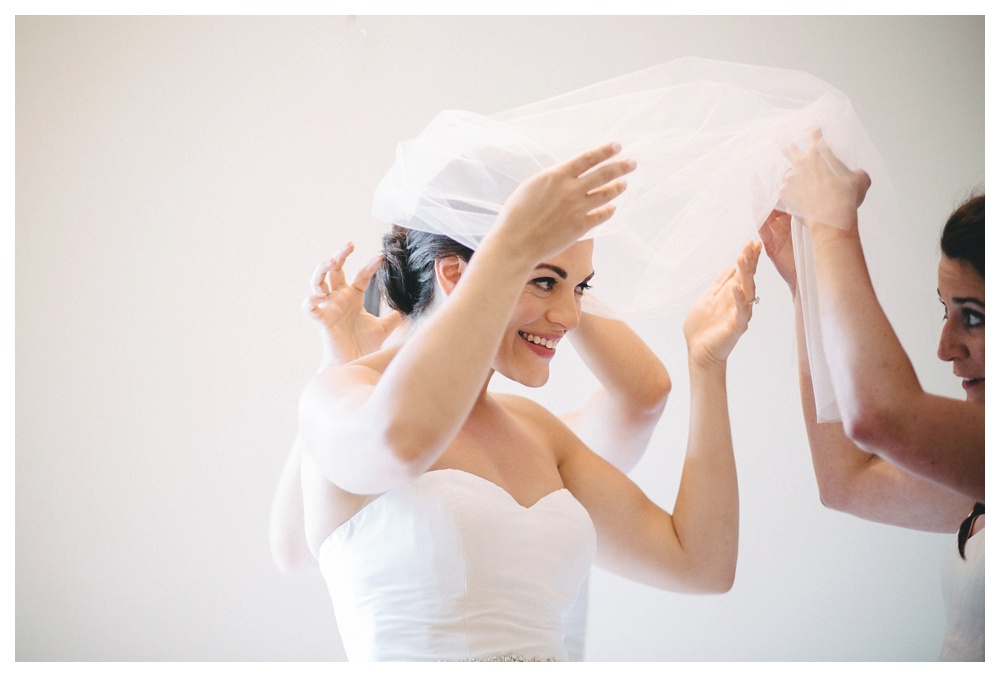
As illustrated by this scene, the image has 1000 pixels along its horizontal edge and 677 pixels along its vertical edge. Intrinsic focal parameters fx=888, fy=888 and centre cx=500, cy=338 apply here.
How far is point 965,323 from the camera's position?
1.21 metres

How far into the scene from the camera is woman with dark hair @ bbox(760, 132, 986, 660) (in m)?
1.08

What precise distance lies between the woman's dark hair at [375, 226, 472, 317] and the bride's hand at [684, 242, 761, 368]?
1.35 ft

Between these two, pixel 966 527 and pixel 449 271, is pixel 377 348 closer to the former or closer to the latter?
pixel 449 271

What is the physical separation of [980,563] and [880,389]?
367 mm

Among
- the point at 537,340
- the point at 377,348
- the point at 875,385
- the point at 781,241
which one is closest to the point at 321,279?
the point at 377,348

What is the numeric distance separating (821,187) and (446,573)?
0.73m

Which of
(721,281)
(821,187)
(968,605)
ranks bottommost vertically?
(968,605)

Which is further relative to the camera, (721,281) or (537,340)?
(721,281)

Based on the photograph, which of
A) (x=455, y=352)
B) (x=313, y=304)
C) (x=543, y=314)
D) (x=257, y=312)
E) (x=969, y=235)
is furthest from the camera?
(x=257, y=312)

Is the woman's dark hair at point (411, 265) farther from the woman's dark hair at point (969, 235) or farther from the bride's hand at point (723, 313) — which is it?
the woman's dark hair at point (969, 235)

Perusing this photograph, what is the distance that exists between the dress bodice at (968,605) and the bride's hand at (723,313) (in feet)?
1.44

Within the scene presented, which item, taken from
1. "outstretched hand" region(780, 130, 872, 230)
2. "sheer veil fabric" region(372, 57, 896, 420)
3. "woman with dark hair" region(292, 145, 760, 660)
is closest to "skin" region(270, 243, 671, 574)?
"woman with dark hair" region(292, 145, 760, 660)
